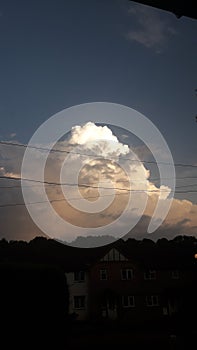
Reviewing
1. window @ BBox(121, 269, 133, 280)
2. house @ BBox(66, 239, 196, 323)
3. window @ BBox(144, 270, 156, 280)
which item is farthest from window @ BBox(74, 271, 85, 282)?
window @ BBox(144, 270, 156, 280)

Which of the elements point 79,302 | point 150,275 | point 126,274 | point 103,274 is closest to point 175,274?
point 150,275

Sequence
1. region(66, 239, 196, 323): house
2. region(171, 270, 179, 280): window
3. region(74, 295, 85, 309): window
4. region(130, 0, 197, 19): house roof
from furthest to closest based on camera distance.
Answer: region(171, 270, 179, 280): window → region(74, 295, 85, 309): window → region(66, 239, 196, 323): house → region(130, 0, 197, 19): house roof

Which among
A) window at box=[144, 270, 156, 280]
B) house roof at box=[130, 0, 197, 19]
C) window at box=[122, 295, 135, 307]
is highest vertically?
window at box=[144, 270, 156, 280]

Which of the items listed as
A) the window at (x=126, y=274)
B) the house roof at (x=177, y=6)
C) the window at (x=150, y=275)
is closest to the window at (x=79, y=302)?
the window at (x=126, y=274)

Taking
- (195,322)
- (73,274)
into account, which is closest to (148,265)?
(73,274)

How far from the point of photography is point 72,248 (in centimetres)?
6006

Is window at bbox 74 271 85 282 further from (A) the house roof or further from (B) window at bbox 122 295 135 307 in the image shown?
(A) the house roof

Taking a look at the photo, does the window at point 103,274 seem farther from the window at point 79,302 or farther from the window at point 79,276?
the window at point 79,302

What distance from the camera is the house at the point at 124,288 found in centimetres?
4453

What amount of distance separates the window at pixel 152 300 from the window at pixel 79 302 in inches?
328

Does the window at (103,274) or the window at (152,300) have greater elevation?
the window at (103,274)

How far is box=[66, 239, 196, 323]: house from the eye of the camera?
146ft

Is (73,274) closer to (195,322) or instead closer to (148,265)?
(148,265)

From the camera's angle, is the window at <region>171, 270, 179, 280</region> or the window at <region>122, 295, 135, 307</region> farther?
the window at <region>171, 270, 179, 280</region>
